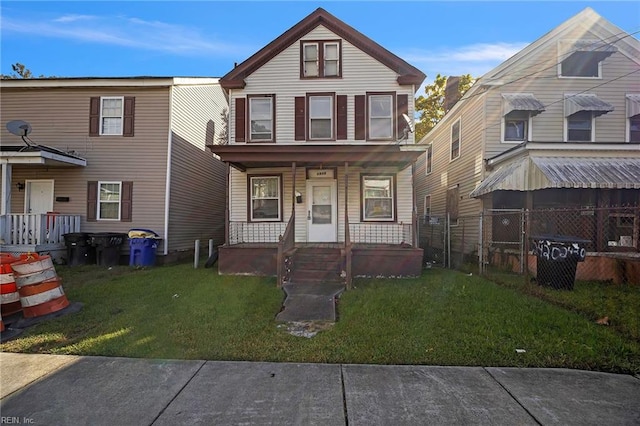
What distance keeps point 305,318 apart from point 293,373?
6.30 ft

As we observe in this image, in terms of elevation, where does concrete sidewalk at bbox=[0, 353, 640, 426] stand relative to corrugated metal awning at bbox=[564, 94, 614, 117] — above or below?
below

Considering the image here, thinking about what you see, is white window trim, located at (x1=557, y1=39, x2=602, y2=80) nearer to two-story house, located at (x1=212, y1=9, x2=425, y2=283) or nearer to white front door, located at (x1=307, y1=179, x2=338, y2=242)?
two-story house, located at (x1=212, y1=9, x2=425, y2=283)

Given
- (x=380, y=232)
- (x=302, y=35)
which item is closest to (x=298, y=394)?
(x=380, y=232)

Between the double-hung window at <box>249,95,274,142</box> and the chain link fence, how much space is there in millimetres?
7084

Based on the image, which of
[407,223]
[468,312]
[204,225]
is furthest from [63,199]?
[468,312]

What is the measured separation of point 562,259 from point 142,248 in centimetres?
1129

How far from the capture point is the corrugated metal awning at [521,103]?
11.2 meters

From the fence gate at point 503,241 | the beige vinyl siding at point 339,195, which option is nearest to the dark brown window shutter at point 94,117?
the beige vinyl siding at point 339,195

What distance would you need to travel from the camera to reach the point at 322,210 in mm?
11211

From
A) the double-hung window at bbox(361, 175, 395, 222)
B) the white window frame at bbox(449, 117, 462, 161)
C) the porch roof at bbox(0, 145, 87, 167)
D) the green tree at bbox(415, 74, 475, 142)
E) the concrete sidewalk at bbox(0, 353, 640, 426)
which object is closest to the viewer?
the concrete sidewalk at bbox(0, 353, 640, 426)

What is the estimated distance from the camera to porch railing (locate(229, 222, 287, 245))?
11.2 metres

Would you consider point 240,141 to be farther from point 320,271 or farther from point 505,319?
point 505,319

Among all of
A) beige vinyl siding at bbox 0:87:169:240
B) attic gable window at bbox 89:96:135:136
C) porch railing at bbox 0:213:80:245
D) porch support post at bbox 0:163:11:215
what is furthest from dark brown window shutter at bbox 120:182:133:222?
porch support post at bbox 0:163:11:215

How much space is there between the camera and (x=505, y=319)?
534cm
